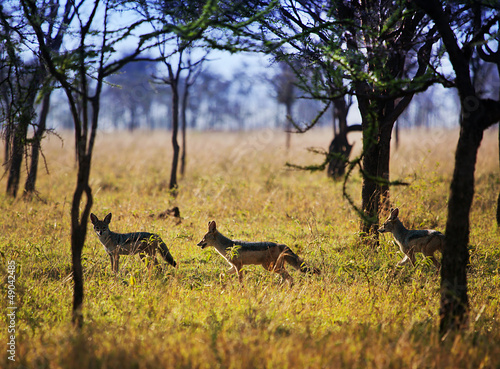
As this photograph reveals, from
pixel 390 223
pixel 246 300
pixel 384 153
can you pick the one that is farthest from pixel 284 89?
pixel 246 300

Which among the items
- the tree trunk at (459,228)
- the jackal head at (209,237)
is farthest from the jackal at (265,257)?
the tree trunk at (459,228)

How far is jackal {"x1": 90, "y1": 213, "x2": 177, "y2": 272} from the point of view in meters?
6.14

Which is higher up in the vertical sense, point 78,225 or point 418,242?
point 78,225

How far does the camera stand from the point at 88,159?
3.91 m

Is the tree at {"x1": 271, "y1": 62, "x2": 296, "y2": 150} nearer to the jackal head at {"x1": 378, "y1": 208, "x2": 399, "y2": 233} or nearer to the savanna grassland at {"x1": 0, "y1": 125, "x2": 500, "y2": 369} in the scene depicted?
the savanna grassland at {"x1": 0, "y1": 125, "x2": 500, "y2": 369}

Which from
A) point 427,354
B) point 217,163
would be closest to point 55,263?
point 427,354

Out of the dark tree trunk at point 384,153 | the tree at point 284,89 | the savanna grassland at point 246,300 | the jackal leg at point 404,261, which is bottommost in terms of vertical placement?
the savanna grassland at point 246,300

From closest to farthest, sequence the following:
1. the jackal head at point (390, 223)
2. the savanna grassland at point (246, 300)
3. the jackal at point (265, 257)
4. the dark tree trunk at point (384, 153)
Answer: the savanna grassland at point (246, 300) → the jackal at point (265, 257) → the jackal head at point (390, 223) → the dark tree trunk at point (384, 153)

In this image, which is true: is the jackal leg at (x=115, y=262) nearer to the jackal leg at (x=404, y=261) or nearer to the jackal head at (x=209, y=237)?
the jackal head at (x=209, y=237)

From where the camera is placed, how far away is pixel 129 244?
629 cm

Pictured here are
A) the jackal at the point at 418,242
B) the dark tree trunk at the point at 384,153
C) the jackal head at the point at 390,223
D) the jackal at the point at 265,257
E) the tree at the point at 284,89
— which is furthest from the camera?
the tree at the point at 284,89

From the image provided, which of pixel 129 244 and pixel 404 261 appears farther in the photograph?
pixel 404 261

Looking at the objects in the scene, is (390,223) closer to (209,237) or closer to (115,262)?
(209,237)

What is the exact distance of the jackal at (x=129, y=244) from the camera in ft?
20.1
